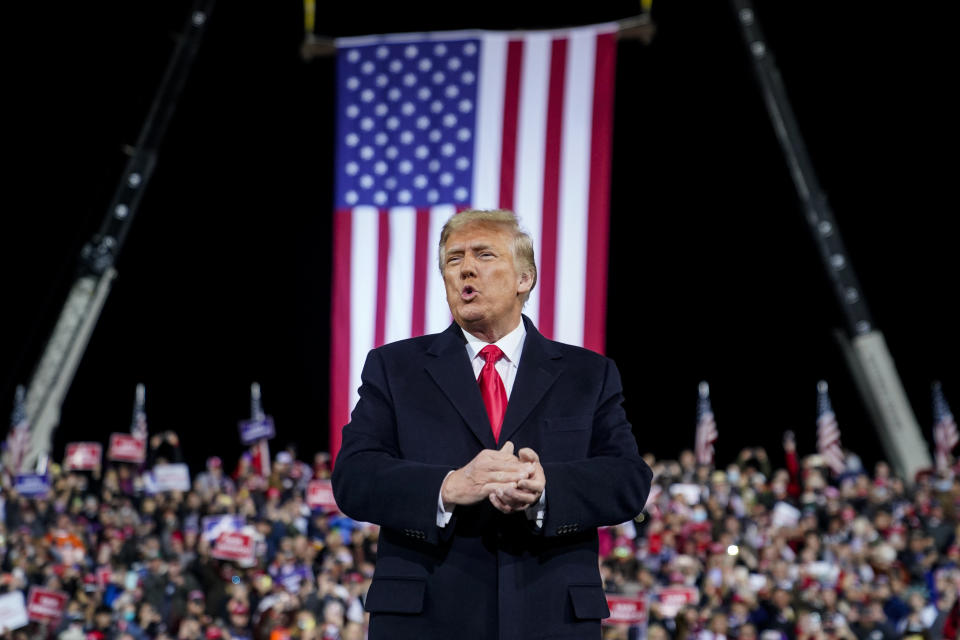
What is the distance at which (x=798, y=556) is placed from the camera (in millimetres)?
13539

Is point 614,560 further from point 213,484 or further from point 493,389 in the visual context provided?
point 493,389

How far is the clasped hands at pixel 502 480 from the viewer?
230 centimetres

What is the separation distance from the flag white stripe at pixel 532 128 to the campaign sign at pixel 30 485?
24.2 feet

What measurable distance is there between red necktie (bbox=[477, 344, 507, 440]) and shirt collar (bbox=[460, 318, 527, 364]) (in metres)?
0.01

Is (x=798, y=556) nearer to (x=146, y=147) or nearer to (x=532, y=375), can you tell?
(x=532, y=375)

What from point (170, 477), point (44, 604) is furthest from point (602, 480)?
point (170, 477)

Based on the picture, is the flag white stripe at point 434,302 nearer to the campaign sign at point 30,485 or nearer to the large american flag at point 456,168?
the large american flag at point 456,168

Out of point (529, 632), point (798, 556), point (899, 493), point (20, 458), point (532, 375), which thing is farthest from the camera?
point (20, 458)

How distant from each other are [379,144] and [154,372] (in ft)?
120

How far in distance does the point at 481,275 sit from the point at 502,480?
495 mm

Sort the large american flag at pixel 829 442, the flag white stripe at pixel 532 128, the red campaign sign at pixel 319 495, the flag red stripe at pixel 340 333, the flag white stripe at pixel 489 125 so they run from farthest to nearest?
the large american flag at pixel 829 442 → the red campaign sign at pixel 319 495 → the flag white stripe at pixel 489 125 → the flag white stripe at pixel 532 128 → the flag red stripe at pixel 340 333

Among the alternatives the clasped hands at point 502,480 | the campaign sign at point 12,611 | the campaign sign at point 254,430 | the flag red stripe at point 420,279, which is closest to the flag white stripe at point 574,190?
the flag red stripe at point 420,279

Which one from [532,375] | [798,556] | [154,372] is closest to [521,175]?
[798,556]

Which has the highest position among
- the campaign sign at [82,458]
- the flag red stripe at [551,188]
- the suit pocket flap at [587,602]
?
the flag red stripe at [551,188]
